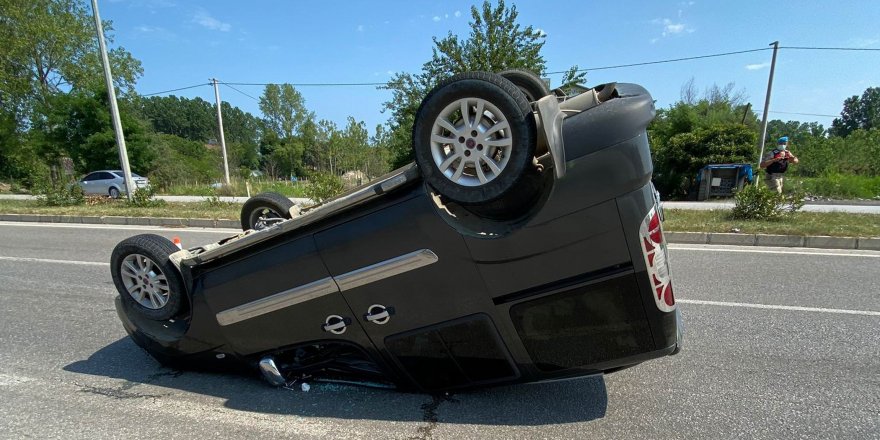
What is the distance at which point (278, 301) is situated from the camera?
2.44 meters

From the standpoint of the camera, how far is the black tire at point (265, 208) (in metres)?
3.79

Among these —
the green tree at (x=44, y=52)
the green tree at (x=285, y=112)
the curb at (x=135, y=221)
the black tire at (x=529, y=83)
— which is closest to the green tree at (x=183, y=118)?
the green tree at (x=285, y=112)

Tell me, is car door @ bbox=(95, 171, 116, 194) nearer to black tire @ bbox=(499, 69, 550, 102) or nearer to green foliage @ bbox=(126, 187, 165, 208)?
green foliage @ bbox=(126, 187, 165, 208)

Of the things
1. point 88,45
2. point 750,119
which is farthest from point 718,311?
point 88,45

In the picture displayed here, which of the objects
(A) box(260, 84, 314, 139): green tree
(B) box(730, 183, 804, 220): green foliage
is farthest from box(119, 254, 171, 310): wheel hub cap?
(A) box(260, 84, 314, 139): green tree

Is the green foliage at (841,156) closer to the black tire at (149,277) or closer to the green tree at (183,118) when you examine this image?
the black tire at (149,277)

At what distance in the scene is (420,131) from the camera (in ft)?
6.59

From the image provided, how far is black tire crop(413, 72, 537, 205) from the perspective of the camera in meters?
1.80

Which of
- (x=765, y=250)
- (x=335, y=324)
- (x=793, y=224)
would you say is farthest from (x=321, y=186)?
(x=793, y=224)

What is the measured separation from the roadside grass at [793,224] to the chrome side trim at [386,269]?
271 inches

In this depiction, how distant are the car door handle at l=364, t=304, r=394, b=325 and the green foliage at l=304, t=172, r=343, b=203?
923 cm

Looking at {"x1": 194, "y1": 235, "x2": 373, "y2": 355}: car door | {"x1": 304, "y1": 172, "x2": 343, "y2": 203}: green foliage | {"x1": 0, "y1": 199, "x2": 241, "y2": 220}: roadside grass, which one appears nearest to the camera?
{"x1": 194, "y1": 235, "x2": 373, "y2": 355}: car door

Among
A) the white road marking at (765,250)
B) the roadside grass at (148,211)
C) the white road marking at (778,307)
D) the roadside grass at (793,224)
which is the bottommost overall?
the white road marking at (765,250)

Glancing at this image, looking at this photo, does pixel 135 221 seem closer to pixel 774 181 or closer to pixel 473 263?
pixel 473 263
